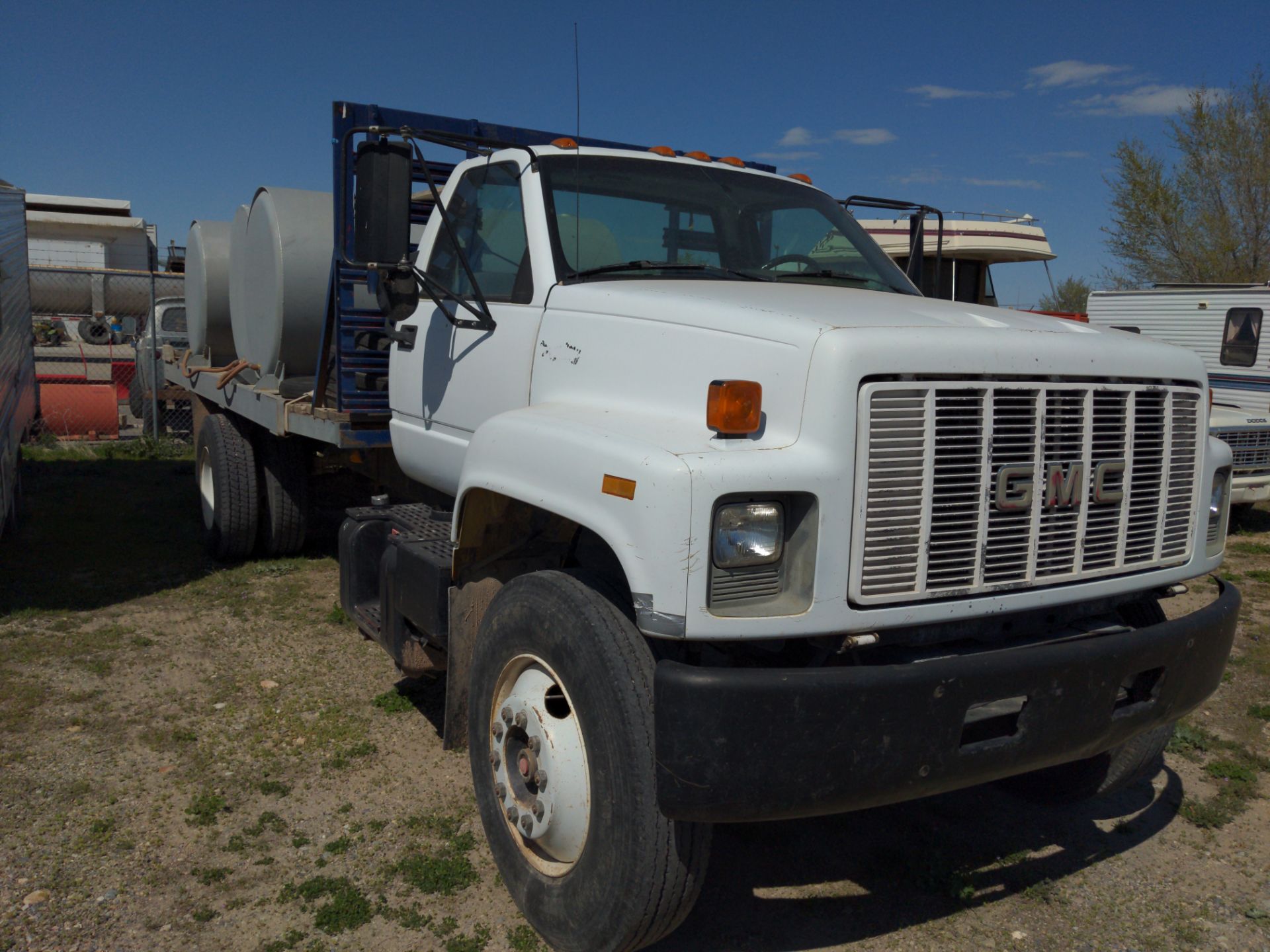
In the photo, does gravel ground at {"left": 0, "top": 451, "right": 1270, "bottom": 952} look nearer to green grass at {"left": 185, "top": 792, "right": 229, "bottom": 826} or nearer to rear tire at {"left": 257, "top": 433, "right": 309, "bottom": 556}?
green grass at {"left": 185, "top": 792, "right": 229, "bottom": 826}

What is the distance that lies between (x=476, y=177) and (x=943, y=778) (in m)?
3.01

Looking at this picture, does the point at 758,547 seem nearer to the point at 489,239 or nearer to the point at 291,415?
the point at 489,239

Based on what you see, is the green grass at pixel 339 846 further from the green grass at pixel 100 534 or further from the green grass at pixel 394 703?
the green grass at pixel 100 534

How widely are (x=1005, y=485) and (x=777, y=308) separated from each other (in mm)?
809

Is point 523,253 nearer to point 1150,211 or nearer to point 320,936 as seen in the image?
point 320,936

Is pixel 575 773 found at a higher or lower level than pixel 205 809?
higher

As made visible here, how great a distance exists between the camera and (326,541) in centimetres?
808

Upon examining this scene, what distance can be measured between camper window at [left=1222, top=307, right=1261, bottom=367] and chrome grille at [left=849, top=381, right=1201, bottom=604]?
10.7 meters

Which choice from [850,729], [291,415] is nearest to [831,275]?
[850,729]

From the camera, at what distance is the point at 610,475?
8.62ft

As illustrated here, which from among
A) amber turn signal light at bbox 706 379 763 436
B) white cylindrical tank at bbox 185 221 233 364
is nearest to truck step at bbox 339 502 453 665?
amber turn signal light at bbox 706 379 763 436

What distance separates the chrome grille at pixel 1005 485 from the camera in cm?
258

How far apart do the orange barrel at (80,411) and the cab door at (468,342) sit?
1087 cm

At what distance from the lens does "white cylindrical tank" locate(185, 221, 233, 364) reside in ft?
25.0
